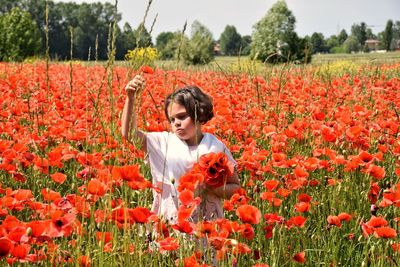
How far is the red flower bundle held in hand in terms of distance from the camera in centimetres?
187

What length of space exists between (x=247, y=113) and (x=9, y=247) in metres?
3.17

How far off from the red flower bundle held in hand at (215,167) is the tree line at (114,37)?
0.47 metres

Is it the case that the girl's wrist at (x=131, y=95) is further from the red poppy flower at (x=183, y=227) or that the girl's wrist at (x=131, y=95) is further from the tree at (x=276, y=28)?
the tree at (x=276, y=28)

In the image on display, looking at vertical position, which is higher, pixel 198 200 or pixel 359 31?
pixel 359 31

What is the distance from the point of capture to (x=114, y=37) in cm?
215

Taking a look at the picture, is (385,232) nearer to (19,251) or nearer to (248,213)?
(248,213)

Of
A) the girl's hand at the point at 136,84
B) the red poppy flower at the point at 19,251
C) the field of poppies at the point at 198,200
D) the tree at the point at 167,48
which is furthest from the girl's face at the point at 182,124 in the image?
the red poppy flower at the point at 19,251

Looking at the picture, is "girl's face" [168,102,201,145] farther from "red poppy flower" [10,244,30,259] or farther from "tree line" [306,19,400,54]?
"tree line" [306,19,400,54]

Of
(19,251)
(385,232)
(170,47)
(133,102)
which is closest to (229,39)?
(170,47)

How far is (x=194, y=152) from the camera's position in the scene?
2.92 m

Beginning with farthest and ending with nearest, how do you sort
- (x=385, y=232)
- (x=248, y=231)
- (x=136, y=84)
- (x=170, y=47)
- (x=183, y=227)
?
(x=170, y=47) → (x=136, y=84) → (x=385, y=232) → (x=248, y=231) → (x=183, y=227)

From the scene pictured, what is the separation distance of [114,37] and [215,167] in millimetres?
685

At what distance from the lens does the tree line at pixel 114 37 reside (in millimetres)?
3248

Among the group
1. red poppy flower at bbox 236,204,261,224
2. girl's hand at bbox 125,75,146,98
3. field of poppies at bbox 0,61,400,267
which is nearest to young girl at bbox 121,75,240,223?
field of poppies at bbox 0,61,400,267
